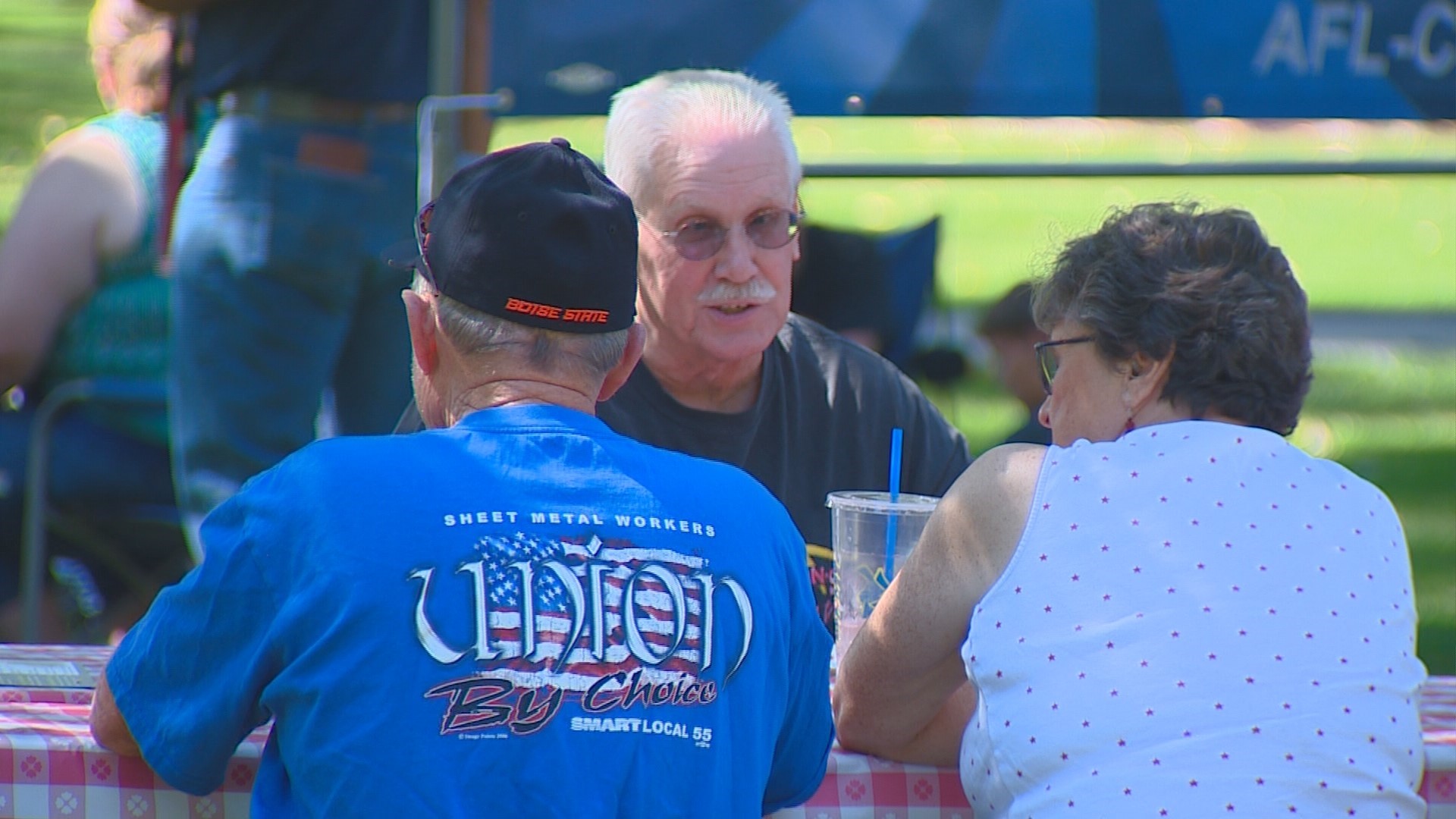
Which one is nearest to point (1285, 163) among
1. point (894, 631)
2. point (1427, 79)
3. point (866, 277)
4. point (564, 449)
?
point (1427, 79)

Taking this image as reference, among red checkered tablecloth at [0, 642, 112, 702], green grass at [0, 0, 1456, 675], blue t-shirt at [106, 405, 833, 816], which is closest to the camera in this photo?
blue t-shirt at [106, 405, 833, 816]

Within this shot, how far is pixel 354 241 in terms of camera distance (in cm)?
379

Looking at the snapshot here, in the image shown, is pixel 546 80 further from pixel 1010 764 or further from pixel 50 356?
pixel 1010 764

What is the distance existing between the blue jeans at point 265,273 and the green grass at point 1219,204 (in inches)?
13.8

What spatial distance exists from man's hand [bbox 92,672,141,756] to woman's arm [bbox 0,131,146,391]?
238cm

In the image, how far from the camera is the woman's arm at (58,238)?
3.82 meters

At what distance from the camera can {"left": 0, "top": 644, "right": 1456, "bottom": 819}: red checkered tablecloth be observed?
5.60 feet

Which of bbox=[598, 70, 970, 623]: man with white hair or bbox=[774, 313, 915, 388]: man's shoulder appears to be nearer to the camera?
bbox=[598, 70, 970, 623]: man with white hair

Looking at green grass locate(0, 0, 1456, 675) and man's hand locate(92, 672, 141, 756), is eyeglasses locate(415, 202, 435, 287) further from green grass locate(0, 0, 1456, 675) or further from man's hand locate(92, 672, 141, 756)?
green grass locate(0, 0, 1456, 675)

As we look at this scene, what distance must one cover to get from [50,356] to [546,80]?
52.5 inches

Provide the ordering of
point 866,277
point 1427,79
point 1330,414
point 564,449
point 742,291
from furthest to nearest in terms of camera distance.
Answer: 1. point 1330,414
2. point 866,277
3. point 1427,79
4. point 742,291
5. point 564,449

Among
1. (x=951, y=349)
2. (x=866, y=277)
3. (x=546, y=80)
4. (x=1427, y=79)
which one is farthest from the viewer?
(x=951, y=349)

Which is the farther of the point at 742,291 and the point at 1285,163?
the point at 1285,163

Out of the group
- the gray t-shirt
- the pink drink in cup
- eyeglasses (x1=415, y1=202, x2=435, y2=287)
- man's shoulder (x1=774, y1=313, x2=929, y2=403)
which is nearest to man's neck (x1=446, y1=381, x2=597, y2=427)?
eyeglasses (x1=415, y1=202, x2=435, y2=287)
